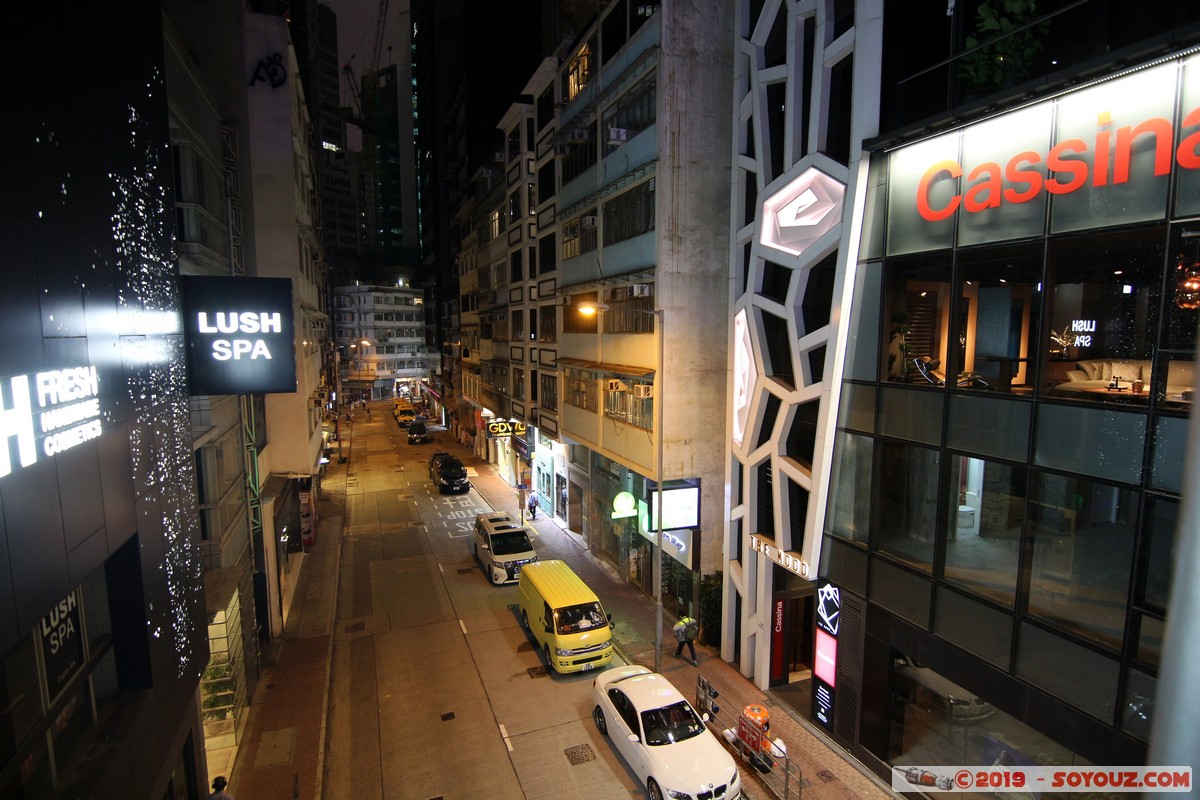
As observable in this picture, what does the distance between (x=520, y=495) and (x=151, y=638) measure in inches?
935

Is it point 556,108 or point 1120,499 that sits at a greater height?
point 556,108

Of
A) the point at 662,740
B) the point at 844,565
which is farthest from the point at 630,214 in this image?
the point at 662,740

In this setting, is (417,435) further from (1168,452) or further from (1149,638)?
(1168,452)

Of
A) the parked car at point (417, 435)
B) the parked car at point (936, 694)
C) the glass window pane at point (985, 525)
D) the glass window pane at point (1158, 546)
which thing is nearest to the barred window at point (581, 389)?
the parked car at point (936, 694)

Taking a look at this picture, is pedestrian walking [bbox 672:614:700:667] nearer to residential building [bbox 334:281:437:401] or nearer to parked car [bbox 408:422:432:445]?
parked car [bbox 408:422:432:445]

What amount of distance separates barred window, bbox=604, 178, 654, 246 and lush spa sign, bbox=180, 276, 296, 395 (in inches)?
450

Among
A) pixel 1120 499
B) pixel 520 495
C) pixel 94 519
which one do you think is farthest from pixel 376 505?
pixel 1120 499

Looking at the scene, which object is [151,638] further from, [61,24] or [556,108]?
[556,108]

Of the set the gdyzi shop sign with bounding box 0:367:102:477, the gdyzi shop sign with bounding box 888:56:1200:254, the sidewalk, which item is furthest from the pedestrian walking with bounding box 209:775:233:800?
the gdyzi shop sign with bounding box 888:56:1200:254

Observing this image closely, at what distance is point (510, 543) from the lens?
85.1ft

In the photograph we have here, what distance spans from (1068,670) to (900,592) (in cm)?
322

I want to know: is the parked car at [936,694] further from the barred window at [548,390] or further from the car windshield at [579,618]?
the barred window at [548,390]

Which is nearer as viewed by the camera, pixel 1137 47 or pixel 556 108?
pixel 1137 47

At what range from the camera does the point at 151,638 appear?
8344 millimetres
